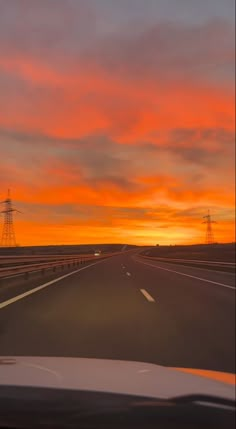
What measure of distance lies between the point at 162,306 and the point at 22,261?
31.5ft

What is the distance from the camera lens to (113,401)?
10.5 ft

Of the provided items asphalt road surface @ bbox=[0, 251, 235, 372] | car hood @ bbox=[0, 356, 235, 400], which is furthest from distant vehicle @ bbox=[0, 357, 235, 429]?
asphalt road surface @ bbox=[0, 251, 235, 372]

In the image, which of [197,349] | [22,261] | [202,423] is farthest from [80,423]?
[22,261]

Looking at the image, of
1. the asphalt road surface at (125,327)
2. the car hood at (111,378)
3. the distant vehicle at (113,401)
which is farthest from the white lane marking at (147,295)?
the distant vehicle at (113,401)

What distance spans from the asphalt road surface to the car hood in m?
2.17

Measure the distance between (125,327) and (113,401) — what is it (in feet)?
19.5

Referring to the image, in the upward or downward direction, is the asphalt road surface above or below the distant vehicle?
below

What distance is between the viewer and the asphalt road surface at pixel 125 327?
698 cm

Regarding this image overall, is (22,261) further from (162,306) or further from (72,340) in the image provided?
(72,340)

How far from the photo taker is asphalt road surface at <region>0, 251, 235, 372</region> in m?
6.98

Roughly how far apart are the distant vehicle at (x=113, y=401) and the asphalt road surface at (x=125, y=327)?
2747 millimetres

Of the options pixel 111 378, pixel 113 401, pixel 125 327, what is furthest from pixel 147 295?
pixel 113 401

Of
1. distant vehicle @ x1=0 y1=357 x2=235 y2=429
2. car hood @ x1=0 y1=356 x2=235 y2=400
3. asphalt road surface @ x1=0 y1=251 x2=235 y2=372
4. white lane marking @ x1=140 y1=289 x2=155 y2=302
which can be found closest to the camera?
distant vehicle @ x1=0 y1=357 x2=235 y2=429

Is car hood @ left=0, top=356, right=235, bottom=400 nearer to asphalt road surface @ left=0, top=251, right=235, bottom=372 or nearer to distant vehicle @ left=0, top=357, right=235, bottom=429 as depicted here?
distant vehicle @ left=0, top=357, right=235, bottom=429
